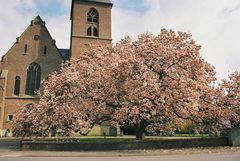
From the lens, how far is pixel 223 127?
2239 centimetres

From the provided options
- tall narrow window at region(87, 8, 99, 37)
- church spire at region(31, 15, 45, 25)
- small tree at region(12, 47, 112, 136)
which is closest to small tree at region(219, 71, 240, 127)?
small tree at region(12, 47, 112, 136)

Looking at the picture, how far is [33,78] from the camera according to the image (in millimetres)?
41156

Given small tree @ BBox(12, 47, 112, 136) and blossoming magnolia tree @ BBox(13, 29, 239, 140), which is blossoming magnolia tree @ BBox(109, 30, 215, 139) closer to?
blossoming magnolia tree @ BBox(13, 29, 239, 140)

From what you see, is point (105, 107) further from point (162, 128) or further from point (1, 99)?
point (1, 99)

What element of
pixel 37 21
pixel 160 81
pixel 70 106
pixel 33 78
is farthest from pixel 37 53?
pixel 160 81

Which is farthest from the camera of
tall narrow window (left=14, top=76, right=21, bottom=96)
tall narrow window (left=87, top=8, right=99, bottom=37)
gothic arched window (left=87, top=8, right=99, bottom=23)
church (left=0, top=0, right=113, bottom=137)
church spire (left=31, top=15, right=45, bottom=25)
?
gothic arched window (left=87, top=8, right=99, bottom=23)

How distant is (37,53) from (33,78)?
3.97m

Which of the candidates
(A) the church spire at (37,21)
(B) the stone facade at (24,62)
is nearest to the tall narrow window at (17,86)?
(B) the stone facade at (24,62)

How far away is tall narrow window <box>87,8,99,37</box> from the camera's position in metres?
44.8

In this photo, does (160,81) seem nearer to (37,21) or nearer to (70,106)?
(70,106)

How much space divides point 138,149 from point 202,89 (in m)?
6.96

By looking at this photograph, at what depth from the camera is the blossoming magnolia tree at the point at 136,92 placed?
20.2 m

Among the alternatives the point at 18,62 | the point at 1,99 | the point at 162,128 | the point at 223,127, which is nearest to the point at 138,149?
the point at 162,128

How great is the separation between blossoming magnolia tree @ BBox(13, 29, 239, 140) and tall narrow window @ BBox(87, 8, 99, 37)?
21.2 metres
